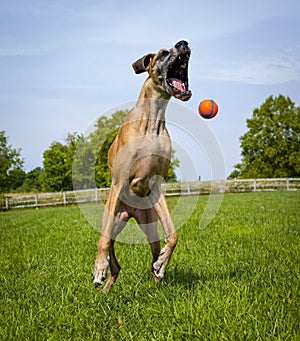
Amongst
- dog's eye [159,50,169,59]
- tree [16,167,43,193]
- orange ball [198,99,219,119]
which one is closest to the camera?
dog's eye [159,50,169,59]

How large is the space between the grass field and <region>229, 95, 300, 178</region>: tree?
3693 cm

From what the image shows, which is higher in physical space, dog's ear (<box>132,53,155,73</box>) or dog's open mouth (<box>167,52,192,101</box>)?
dog's ear (<box>132,53,155,73</box>)

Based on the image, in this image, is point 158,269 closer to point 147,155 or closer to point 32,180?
point 147,155

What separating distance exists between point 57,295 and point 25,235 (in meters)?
5.48

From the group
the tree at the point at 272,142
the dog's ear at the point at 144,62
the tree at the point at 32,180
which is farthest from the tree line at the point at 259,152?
the dog's ear at the point at 144,62

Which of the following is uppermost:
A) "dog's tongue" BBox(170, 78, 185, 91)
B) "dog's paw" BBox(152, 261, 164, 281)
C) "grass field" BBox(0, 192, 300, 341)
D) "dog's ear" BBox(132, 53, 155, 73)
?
"dog's ear" BBox(132, 53, 155, 73)

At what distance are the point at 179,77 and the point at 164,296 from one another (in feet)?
6.42

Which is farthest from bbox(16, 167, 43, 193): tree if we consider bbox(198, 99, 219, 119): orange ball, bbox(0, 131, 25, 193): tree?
bbox(198, 99, 219, 119): orange ball

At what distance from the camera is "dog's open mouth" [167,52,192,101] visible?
3305mm

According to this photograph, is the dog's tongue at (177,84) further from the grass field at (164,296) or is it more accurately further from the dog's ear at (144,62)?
the grass field at (164,296)

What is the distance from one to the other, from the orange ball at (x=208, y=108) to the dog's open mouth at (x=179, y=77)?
3.44m

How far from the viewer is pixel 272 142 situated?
4306 centimetres

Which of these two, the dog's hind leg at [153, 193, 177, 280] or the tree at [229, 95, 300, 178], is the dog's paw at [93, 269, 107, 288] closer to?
the dog's hind leg at [153, 193, 177, 280]

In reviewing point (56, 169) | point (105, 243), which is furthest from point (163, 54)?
point (56, 169)
